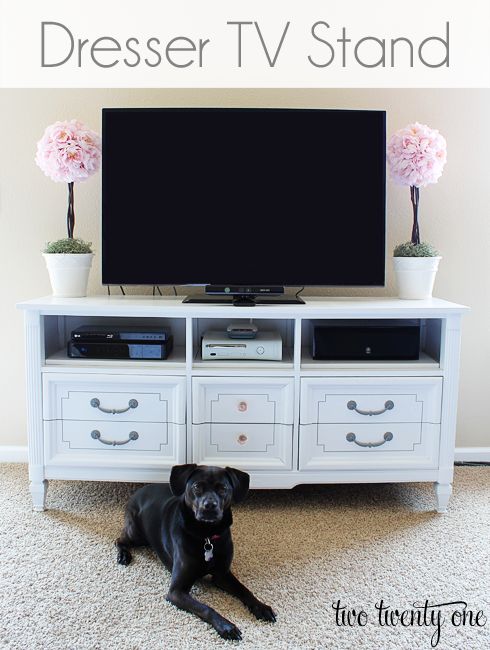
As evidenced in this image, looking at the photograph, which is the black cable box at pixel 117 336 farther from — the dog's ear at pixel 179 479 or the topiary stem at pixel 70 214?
the dog's ear at pixel 179 479

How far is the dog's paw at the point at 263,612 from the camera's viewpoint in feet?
5.11

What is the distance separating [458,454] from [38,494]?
1.76 meters

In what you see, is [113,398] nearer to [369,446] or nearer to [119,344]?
[119,344]

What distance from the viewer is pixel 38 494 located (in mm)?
2203

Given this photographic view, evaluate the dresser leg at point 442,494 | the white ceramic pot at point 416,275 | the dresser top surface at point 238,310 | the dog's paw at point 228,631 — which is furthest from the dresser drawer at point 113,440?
the white ceramic pot at point 416,275

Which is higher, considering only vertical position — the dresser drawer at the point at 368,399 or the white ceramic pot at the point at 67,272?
the white ceramic pot at the point at 67,272

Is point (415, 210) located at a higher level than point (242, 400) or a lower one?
higher

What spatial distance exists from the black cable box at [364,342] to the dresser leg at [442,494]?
469 millimetres

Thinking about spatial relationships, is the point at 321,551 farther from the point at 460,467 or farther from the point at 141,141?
the point at 141,141

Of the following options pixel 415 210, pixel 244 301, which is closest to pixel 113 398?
pixel 244 301
